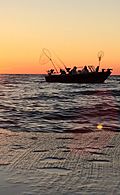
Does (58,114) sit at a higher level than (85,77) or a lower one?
higher

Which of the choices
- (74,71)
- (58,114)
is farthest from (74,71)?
(58,114)

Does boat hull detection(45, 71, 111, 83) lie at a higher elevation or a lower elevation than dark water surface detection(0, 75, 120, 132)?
lower

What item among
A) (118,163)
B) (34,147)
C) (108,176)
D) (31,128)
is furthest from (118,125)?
(108,176)

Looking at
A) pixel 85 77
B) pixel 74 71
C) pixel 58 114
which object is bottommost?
pixel 85 77

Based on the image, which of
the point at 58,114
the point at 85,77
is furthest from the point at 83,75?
the point at 58,114

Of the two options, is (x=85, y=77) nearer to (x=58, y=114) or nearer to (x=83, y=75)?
(x=83, y=75)

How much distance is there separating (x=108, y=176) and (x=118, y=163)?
101cm

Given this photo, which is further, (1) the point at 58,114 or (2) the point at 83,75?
(2) the point at 83,75

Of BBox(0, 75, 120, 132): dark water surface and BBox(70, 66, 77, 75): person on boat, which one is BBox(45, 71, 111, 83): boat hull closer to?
BBox(70, 66, 77, 75): person on boat

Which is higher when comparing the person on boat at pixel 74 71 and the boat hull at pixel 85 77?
the person on boat at pixel 74 71

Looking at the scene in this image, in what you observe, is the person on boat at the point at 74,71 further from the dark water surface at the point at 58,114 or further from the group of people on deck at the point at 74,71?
the dark water surface at the point at 58,114

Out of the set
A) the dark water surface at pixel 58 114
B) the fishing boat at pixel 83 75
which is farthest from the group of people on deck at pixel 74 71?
the dark water surface at pixel 58 114

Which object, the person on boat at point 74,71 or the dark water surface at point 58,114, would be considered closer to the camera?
the dark water surface at point 58,114

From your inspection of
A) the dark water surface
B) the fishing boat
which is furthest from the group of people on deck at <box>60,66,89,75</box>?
the dark water surface
